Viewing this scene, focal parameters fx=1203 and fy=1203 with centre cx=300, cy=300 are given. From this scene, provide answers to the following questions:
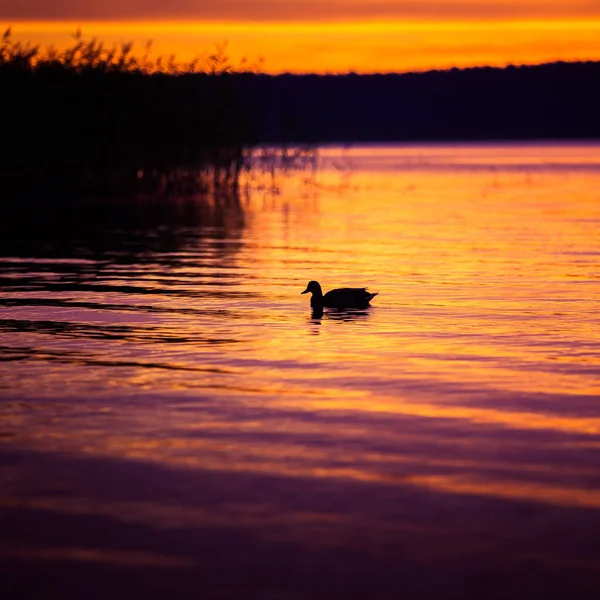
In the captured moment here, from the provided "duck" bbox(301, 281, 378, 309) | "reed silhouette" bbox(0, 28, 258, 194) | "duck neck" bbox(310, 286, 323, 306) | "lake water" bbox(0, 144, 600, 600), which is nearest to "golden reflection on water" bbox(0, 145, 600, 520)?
"lake water" bbox(0, 144, 600, 600)

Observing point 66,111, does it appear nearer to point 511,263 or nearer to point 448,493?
point 511,263

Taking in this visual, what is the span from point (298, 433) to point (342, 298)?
7228 millimetres

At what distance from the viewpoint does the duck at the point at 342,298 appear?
1638 cm

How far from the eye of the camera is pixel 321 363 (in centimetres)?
1254

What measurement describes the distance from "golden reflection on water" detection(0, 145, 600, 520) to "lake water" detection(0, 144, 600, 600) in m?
0.04

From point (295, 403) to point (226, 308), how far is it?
21.4 ft

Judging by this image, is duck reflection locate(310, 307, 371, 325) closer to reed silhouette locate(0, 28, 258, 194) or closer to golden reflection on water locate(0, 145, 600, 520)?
golden reflection on water locate(0, 145, 600, 520)

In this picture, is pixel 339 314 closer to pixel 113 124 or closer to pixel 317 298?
pixel 317 298

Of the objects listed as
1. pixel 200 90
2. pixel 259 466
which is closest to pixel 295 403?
pixel 259 466

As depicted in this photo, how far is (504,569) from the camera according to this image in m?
6.54

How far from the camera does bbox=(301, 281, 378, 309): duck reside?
53.7ft

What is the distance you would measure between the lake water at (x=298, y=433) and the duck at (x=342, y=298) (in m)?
0.24

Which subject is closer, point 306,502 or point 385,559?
point 385,559

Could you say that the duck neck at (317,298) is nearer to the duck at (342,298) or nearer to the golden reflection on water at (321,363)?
the duck at (342,298)
